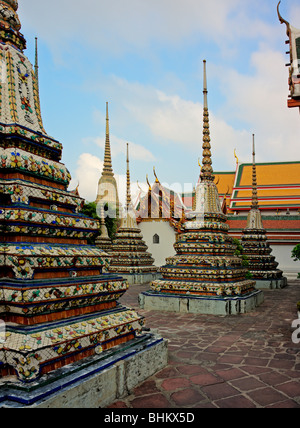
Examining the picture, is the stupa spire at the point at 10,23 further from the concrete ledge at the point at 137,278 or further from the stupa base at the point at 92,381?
the concrete ledge at the point at 137,278

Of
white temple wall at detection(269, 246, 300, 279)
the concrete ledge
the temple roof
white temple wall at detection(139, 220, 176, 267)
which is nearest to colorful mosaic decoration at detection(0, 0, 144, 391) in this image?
the concrete ledge

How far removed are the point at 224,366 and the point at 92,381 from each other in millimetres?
2196

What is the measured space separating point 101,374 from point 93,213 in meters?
22.7

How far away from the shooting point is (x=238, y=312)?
8.36 m

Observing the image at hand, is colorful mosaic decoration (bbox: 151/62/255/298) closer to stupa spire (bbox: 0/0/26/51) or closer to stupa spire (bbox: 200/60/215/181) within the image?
stupa spire (bbox: 200/60/215/181)

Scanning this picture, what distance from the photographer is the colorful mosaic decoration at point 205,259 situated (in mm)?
8781

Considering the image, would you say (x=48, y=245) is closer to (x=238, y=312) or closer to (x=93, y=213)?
(x=238, y=312)

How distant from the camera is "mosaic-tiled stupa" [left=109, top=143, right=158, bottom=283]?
16219 millimetres

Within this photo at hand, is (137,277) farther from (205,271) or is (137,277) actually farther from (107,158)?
(107,158)

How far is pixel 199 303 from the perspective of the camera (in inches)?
333

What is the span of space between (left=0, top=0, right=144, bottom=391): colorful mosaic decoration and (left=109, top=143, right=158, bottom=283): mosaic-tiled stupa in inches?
465

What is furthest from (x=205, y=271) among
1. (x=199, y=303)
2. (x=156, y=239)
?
(x=156, y=239)
